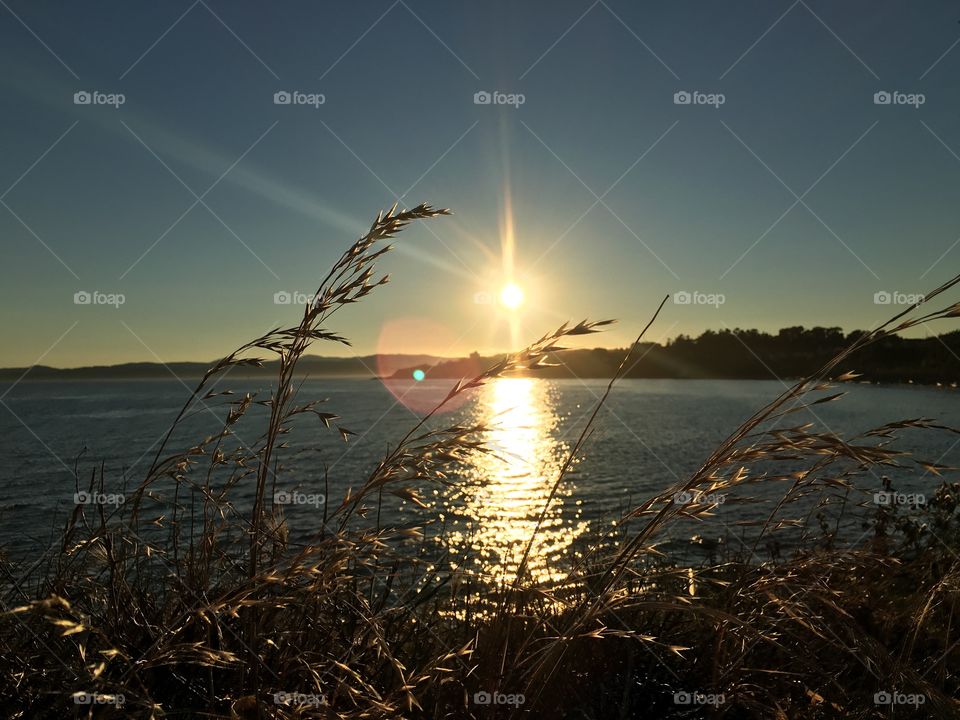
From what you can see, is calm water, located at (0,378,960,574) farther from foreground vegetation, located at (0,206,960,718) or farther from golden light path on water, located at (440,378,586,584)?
foreground vegetation, located at (0,206,960,718)

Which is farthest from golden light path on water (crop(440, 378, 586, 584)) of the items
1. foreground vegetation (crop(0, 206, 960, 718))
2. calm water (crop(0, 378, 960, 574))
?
foreground vegetation (crop(0, 206, 960, 718))

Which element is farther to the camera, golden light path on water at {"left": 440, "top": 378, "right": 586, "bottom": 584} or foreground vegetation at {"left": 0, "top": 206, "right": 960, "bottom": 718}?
golden light path on water at {"left": 440, "top": 378, "right": 586, "bottom": 584}

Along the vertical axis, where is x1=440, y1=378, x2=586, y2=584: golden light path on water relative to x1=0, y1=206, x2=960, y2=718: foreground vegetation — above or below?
below

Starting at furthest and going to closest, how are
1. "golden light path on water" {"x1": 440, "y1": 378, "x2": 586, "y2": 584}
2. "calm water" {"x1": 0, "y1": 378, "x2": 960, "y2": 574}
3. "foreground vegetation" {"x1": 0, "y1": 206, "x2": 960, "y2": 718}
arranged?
"calm water" {"x1": 0, "y1": 378, "x2": 960, "y2": 574}
"golden light path on water" {"x1": 440, "y1": 378, "x2": 586, "y2": 584}
"foreground vegetation" {"x1": 0, "y1": 206, "x2": 960, "y2": 718}

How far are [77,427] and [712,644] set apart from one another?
5280 centimetres

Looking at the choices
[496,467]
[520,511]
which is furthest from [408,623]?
[496,467]

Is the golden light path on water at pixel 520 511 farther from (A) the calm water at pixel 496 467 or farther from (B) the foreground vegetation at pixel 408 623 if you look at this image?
(B) the foreground vegetation at pixel 408 623

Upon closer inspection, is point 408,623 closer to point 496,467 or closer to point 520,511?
point 520,511

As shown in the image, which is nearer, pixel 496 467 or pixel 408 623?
pixel 408 623

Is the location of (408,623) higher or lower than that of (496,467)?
higher

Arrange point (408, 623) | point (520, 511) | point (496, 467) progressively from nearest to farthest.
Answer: point (408, 623) → point (520, 511) → point (496, 467)

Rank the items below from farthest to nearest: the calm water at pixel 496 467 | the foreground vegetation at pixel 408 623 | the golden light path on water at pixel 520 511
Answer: the calm water at pixel 496 467, the golden light path on water at pixel 520 511, the foreground vegetation at pixel 408 623

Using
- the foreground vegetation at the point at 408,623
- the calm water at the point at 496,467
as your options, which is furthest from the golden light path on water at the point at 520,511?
the foreground vegetation at the point at 408,623

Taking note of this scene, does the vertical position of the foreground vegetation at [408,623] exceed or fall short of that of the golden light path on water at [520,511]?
it exceeds it
